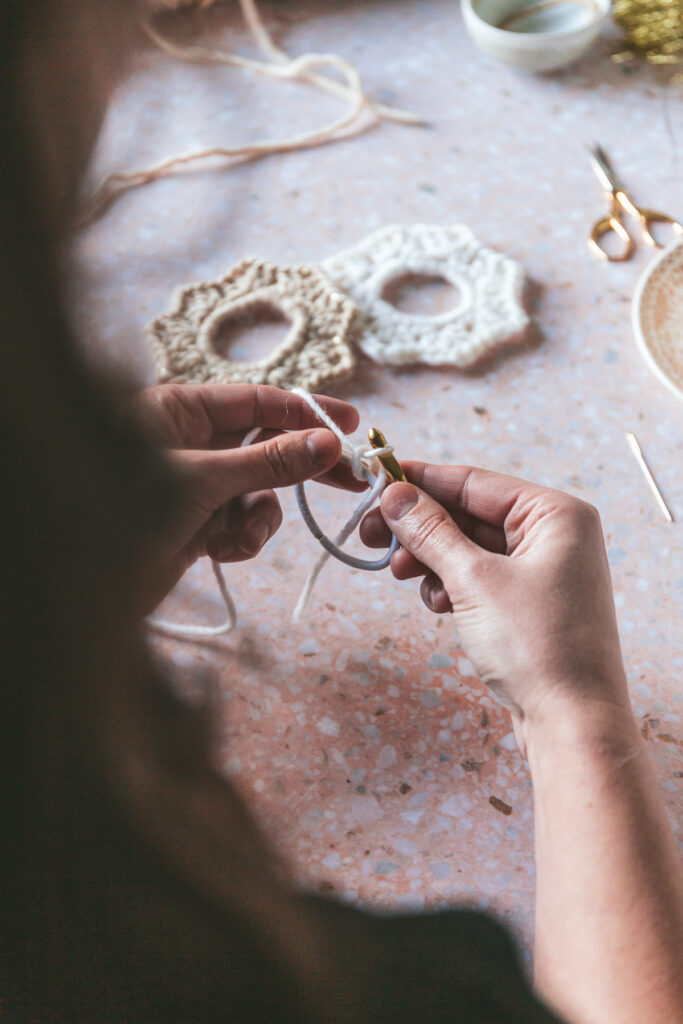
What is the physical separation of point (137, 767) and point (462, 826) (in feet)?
0.96

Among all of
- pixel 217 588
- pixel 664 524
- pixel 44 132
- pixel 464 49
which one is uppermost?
pixel 44 132

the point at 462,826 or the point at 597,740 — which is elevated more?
the point at 597,740

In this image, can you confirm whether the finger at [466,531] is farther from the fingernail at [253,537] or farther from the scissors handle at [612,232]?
the scissors handle at [612,232]

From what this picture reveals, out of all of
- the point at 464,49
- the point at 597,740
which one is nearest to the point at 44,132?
the point at 597,740

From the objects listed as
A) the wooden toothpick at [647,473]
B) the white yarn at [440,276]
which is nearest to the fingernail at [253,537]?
the white yarn at [440,276]

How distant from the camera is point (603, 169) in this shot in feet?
3.15

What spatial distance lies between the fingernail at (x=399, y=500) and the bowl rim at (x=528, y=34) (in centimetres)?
78

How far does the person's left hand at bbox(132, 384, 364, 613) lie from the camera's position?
1.85 feet

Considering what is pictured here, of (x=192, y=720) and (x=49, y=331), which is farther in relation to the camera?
(x=192, y=720)

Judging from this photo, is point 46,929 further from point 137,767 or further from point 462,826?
point 462,826

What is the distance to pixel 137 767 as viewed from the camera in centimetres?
34

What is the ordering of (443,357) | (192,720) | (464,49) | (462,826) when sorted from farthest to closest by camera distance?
1. (464,49)
2. (443,357)
3. (462,826)
4. (192,720)

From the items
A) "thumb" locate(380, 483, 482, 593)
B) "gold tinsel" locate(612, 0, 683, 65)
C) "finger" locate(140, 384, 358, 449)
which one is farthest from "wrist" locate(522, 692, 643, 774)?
"gold tinsel" locate(612, 0, 683, 65)

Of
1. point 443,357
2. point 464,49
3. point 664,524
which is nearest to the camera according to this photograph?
point 664,524
